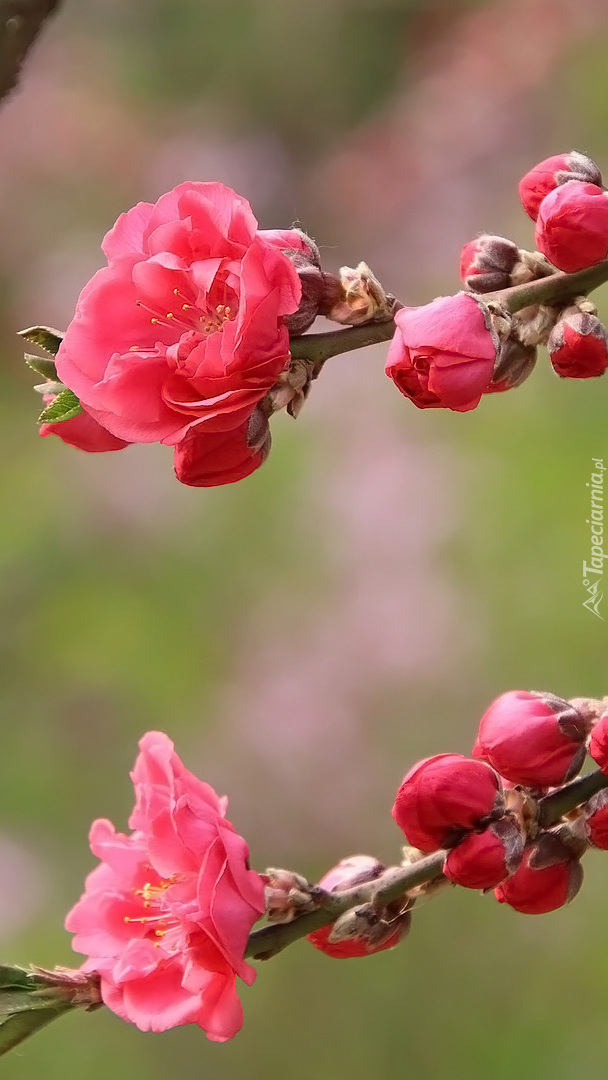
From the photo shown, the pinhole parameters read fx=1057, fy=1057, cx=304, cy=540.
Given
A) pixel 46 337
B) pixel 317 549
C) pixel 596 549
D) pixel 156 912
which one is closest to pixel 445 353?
pixel 46 337

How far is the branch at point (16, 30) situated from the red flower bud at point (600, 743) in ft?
1.82

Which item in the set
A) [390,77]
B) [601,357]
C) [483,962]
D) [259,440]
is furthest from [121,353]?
[390,77]

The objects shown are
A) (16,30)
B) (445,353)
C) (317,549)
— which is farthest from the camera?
(317,549)

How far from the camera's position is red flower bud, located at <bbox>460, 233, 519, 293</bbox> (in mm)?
414

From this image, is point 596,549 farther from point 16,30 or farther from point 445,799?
point 16,30

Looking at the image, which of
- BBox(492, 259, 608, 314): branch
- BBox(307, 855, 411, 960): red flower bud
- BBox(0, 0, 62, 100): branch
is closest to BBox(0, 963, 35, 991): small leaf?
BBox(307, 855, 411, 960): red flower bud

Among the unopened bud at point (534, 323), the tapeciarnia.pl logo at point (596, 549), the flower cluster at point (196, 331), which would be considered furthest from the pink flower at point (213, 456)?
the tapeciarnia.pl logo at point (596, 549)

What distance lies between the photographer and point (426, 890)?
1.42 ft

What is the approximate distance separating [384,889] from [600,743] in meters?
0.11

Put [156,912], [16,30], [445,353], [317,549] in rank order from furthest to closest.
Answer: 1. [317,549]
2. [16,30]
3. [156,912]
4. [445,353]

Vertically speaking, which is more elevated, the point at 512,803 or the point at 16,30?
the point at 16,30

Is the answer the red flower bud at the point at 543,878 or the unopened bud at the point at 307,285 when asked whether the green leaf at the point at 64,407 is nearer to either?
the unopened bud at the point at 307,285

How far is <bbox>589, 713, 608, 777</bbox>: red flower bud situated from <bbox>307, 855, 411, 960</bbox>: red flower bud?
0.11m

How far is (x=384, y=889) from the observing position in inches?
16.8
